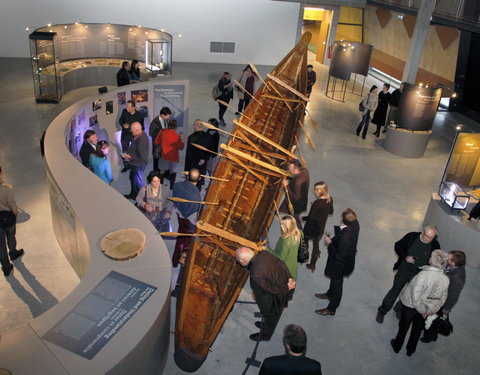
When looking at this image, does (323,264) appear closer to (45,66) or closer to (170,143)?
(170,143)

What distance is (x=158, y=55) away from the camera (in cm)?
1520

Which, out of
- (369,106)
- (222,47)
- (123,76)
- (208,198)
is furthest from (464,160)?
(222,47)

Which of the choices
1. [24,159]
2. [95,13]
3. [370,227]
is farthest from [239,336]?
[95,13]

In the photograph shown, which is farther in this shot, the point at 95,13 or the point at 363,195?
the point at 95,13

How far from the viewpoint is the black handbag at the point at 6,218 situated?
5.73 meters

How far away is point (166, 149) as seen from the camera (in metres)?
8.17

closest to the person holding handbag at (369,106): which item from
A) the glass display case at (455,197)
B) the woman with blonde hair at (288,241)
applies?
the glass display case at (455,197)

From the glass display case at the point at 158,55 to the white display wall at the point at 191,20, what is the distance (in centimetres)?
327

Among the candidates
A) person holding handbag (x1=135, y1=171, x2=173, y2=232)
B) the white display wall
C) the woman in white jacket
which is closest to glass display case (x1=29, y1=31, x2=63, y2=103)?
the white display wall

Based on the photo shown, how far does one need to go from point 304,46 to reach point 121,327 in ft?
36.0

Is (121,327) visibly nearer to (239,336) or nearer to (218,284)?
(218,284)

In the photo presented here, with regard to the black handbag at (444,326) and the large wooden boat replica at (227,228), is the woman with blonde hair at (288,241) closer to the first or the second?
the large wooden boat replica at (227,228)

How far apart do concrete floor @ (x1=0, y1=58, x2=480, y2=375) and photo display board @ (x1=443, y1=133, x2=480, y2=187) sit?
0.94 m

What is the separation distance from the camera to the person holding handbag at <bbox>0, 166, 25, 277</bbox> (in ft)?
18.5
